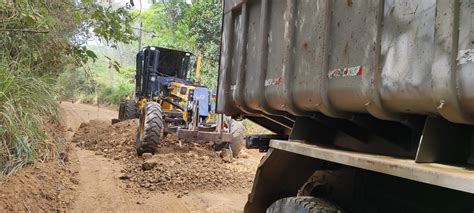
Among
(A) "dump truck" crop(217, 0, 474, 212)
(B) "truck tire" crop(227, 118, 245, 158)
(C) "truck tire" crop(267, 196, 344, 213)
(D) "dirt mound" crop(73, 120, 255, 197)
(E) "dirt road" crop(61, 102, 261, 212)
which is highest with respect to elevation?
(A) "dump truck" crop(217, 0, 474, 212)

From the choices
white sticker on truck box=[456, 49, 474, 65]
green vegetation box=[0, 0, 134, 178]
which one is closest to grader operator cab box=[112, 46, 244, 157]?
green vegetation box=[0, 0, 134, 178]

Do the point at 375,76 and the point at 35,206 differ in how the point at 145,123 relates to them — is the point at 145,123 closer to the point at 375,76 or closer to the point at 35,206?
the point at 35,206

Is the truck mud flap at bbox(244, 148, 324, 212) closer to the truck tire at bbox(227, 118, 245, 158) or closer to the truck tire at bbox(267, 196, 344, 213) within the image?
the truck tire at bbox(267, 196, 344, 213)

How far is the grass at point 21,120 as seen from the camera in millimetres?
5922

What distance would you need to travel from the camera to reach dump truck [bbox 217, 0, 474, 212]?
1.76 m

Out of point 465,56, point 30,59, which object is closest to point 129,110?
point 30,59

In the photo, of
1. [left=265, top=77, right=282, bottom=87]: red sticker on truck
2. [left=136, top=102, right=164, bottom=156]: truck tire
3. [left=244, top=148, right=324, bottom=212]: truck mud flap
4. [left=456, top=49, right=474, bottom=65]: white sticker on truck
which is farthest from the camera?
[left=136, top=102, right=164, bottom=156]: truck tire

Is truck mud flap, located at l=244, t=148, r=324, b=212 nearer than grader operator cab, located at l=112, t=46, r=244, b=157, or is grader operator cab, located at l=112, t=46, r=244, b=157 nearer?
truck mud flap, located at l=244, t=148, r=324, b=212

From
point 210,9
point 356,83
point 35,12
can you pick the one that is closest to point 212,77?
point 210,9

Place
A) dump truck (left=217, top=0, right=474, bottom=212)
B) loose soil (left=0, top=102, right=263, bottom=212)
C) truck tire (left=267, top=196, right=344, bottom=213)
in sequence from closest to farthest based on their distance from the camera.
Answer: dump truck (left=217, top=0, right=474, bottom=212) < truck tire (left=267, top=196, right=344, bottom=213) < loose soil (left=0, top=102, right=263, bottom=212)

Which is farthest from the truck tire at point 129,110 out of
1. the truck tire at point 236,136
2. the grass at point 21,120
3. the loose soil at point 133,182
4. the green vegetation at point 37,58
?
the grass at point 21,120

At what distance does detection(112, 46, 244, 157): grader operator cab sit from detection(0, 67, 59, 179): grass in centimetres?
262

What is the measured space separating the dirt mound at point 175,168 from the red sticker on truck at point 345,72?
17.8 feet

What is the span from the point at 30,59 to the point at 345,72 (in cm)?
675
